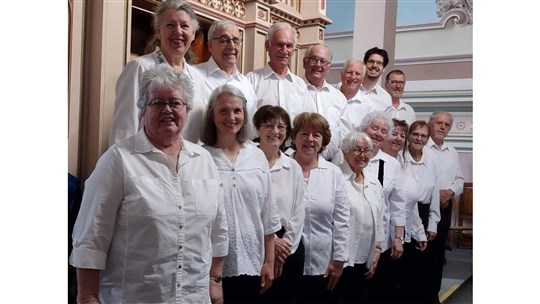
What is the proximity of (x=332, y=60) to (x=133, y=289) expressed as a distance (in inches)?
48.6

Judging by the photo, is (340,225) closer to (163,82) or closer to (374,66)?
(374,66)

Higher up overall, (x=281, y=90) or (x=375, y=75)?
(x=375, y=75)

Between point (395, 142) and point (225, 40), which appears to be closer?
point (225, 40)

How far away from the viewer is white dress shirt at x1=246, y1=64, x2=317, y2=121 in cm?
211

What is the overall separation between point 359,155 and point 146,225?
41.6 inches

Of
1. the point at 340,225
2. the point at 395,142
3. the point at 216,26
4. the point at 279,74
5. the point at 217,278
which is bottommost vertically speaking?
the point at 217,278

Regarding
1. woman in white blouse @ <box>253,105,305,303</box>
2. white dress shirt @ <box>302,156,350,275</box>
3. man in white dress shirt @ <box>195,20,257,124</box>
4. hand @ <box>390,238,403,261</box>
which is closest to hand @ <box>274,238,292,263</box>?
woman in white blouse @ <box>253,105,305,303</box>

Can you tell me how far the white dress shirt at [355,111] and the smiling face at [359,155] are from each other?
7cm

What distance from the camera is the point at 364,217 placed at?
2463mm

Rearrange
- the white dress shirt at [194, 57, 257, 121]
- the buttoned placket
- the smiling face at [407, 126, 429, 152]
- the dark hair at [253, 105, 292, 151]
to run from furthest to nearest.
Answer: the smiling face at [407, 126, 429, 152] → the dark hair at [253, 105, 292, 151] → the white dress shirt at [194, 57, 257, 121] → the buttoned placket

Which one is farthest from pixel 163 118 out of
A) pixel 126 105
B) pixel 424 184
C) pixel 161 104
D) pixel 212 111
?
pixel 424 184

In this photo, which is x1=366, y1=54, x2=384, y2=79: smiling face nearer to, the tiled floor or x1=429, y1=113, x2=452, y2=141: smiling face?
x1=429, y1=113, x2=452, y2=141: smiling face

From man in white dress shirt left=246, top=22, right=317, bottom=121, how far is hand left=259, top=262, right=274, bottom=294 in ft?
1.81
